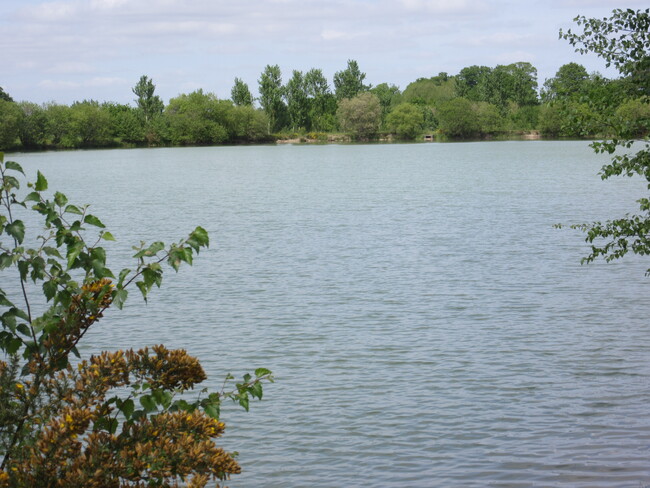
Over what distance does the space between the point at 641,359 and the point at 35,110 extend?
125 metres

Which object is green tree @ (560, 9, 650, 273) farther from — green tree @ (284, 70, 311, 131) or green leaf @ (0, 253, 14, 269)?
green tree @ (284, 70, 311, 131)

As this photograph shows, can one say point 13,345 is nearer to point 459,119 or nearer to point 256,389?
point 256,389

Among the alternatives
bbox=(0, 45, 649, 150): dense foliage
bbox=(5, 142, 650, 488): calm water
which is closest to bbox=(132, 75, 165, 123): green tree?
bbox=(0, 45, 649, 150): dense foliage

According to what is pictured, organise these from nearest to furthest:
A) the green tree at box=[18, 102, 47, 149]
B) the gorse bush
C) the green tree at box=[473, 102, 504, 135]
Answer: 1. the gorse bush
2. the green tree at box=[18, 102, 47, 149]
3. the green tree at box=[473, 102, 504, 135]

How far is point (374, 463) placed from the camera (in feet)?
28.4

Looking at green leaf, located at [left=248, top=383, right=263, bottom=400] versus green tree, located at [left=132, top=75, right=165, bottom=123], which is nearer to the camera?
green leaf, located at [left=248, top=383, right=263, bottom=400]

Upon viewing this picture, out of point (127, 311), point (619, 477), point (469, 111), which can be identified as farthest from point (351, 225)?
point (469, 111)

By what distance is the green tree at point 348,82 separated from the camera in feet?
547

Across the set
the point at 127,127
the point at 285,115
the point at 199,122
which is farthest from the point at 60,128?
the point at 285,115

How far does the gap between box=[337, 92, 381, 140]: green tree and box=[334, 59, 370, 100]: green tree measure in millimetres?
9989

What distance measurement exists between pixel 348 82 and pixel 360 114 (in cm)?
1780

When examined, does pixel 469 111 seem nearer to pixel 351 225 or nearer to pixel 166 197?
pixel 166 197

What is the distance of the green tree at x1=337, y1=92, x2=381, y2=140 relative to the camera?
152 m

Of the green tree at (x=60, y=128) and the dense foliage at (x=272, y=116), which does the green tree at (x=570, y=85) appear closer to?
the dense foliage at (x=272, y=116)
